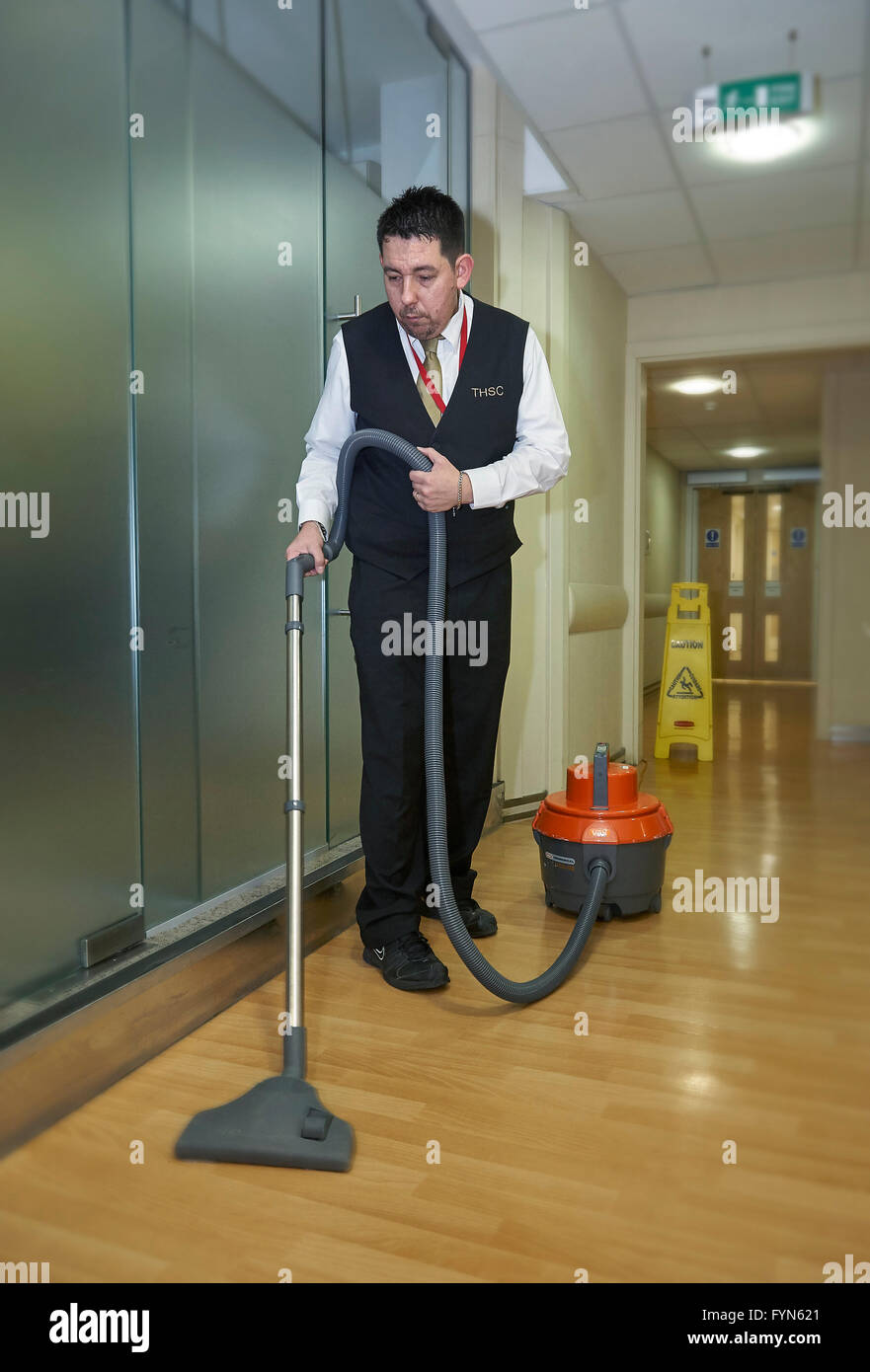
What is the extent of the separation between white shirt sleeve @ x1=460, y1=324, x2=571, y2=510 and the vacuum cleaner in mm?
224

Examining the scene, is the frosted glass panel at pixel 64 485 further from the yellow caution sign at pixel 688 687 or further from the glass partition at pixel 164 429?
the yellow caution sign at pixel 688 687

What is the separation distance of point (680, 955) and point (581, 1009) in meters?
0.37

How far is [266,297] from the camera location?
2115mm

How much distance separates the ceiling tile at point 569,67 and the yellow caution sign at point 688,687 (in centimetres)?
251

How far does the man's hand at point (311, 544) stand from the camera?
1645 millimetres

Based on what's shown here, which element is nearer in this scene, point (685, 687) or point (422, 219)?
point (422, 219)

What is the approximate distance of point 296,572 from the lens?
1561 mm

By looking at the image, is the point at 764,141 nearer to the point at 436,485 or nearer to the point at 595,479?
the point at 595,479

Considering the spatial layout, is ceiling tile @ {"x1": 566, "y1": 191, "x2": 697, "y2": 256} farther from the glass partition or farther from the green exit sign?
the glass partition

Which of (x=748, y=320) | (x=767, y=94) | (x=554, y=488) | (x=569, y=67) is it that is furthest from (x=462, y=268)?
(x=748, y=320)

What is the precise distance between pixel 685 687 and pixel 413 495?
3380 millimetres

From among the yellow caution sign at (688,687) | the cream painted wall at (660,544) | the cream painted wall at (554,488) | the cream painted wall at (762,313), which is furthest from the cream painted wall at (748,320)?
the cream painted wall at (660,544)

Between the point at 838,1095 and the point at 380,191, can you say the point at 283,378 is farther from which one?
the point at 838,1095
